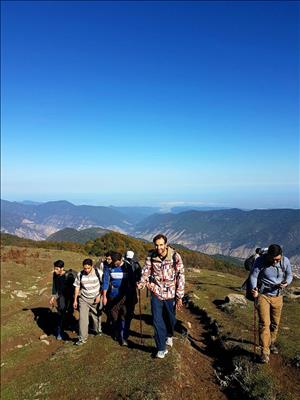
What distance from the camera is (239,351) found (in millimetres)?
10984

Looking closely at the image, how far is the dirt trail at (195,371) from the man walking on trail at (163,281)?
3.96 feet

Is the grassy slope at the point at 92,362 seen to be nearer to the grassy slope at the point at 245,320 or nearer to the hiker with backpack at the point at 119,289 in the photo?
the grassy slope at the point at 245,320

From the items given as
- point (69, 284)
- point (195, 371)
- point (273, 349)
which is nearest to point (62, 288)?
point (69, 284)

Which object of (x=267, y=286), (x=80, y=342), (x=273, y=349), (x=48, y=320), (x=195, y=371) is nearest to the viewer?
(x=267, y=286)

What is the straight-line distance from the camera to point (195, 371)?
33.2 ft

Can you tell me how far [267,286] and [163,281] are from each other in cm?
288

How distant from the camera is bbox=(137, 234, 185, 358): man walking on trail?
9.41 m

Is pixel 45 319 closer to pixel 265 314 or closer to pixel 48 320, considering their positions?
pixel 48 320

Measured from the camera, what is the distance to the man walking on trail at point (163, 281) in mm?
9414

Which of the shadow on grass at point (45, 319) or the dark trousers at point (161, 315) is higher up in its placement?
the dark trousers at point (161, 315)

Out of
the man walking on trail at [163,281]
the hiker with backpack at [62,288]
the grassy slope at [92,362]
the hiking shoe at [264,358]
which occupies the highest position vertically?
the man walking on trail at [163,281]

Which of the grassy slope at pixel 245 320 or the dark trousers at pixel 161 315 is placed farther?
the grassy slope at pixel 245 320

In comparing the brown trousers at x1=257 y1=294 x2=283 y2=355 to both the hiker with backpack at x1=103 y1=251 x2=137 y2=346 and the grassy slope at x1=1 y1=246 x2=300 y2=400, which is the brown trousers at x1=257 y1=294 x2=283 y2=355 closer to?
the grassy slope at x1=1 y1=246 x2=300 y2=400

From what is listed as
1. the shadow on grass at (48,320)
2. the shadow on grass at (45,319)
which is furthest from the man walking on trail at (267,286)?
the shadow on grass at (45,319)
